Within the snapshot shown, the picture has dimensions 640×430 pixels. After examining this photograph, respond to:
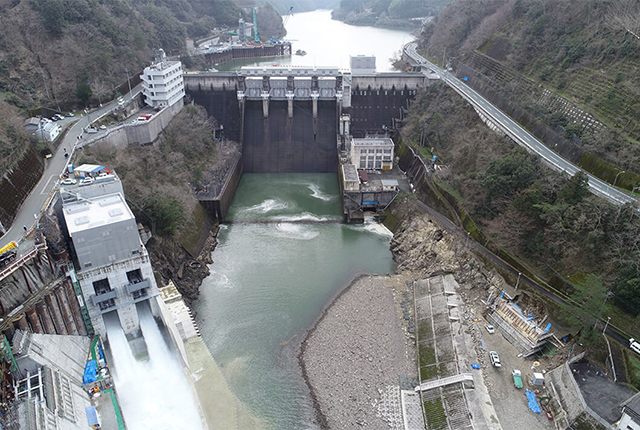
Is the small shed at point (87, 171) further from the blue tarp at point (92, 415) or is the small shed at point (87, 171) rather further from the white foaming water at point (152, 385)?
the blue tarp at point (92, 415)

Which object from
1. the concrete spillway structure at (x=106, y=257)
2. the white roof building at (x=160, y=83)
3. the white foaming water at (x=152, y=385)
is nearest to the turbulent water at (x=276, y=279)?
the white foaming water at (x=152, y=385)

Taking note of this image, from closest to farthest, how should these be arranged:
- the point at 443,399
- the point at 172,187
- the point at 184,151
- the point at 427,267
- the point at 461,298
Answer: the point at 443,399
the point at 461,298
the point at 427,267
the point at 172,187
the point at 184,151

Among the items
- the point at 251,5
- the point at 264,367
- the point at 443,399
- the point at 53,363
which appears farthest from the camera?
the point at 251,5

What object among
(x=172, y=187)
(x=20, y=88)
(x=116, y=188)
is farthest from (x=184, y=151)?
(x=116, y=188)

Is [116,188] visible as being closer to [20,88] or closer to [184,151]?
[184,151]

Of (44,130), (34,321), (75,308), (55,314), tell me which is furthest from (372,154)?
(34,321)

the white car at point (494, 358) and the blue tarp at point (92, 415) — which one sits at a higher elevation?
the blue tarp at point (92, 415)
